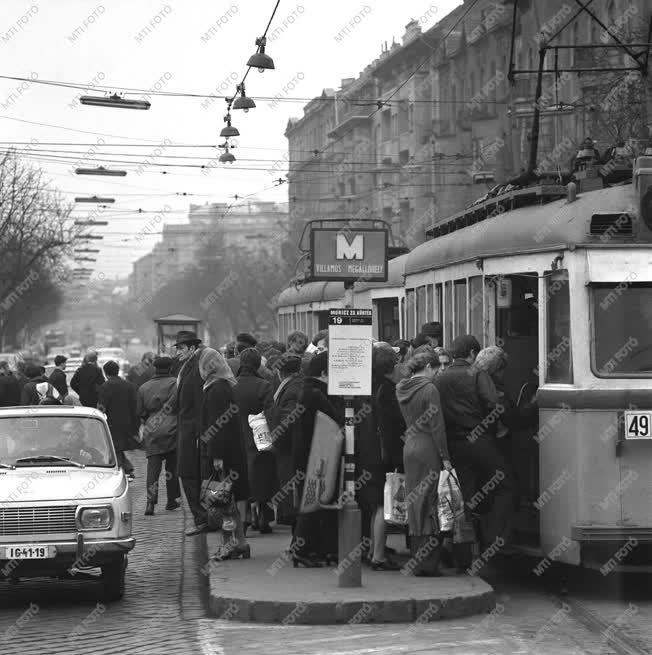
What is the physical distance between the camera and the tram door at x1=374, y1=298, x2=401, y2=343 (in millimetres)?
22688

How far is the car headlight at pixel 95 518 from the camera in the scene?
10875 millimetres

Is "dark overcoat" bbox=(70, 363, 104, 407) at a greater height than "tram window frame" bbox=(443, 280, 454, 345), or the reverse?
"tram window frame" bbox=(443, 280, 454, 345)

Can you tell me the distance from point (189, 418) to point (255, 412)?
752 mm

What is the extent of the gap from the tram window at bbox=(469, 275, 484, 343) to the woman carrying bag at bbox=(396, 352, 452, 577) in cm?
138

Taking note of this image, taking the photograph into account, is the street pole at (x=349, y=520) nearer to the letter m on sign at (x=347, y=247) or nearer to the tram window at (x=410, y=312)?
the letter m on sign at (x=347, y=247)

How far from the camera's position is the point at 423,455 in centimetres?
1121

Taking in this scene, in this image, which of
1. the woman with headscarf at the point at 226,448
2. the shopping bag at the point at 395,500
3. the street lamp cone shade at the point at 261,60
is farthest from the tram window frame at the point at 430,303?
the street lamp cone shade at the point at 261,60

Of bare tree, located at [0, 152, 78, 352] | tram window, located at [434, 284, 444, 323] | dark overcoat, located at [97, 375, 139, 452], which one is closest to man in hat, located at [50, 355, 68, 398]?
dark overcoat, located at [97, 375, 139, 452]

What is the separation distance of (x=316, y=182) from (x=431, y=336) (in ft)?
242

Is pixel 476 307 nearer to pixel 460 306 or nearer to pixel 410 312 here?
pixel 460 306

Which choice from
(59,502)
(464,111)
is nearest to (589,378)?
(59,502)

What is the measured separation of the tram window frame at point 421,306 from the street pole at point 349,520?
4783mm

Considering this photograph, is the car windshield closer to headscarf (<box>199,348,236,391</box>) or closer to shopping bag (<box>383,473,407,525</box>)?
headscarf (<box>199,348,236,391</box>)

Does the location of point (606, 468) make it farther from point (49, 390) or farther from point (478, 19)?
point (478, 19)
